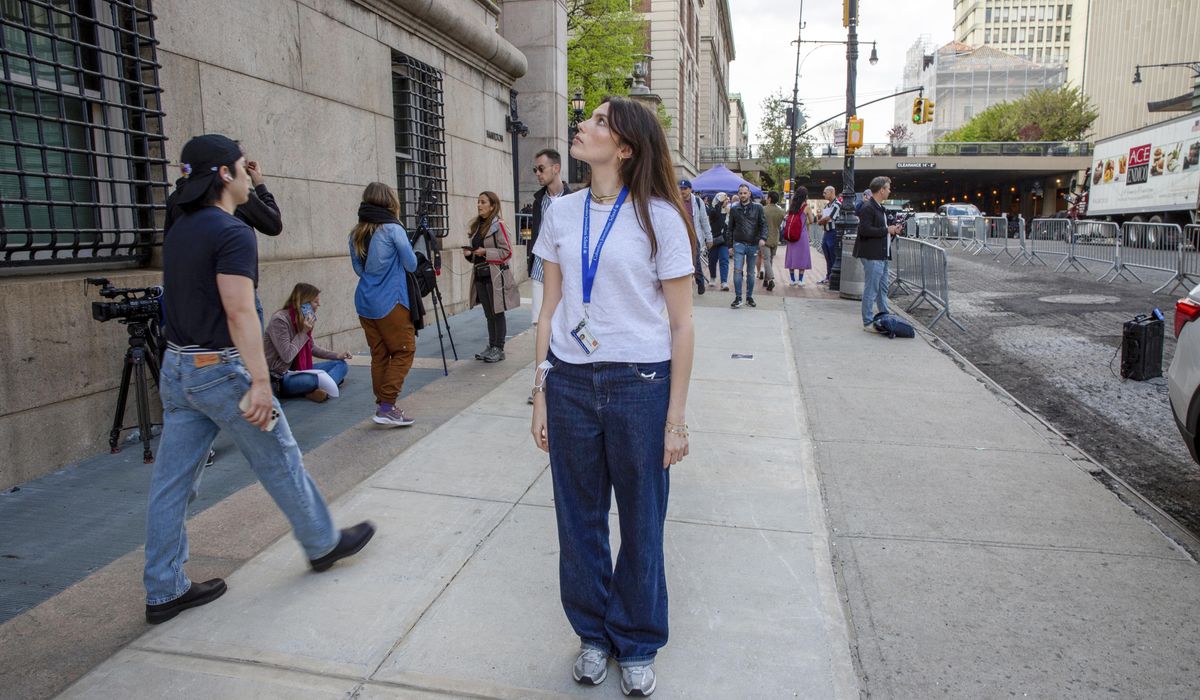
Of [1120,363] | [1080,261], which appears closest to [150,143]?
[1120,363]

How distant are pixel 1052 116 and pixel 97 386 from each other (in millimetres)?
79632

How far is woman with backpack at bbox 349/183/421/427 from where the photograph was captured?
5910 mm

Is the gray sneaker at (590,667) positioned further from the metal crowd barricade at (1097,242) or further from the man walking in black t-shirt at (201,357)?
the metal crowd barricade at (1097,242)

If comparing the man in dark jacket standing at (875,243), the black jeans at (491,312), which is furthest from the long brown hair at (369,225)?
the man in dark jacket standing at (875,243)

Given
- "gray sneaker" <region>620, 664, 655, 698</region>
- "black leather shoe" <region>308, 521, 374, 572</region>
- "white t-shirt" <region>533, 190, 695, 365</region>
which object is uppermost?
"white t-shirt" <region>533, 190, 695, 365</region>

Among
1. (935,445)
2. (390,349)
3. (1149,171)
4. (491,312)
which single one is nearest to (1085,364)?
(935,445)

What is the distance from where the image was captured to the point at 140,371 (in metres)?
5.04

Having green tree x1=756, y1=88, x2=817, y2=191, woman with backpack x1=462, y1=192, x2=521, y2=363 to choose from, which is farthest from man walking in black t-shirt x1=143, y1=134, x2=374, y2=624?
green tree x1=756, y1=88, x2=817, y2=191

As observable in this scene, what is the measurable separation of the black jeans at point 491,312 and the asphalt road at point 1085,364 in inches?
196

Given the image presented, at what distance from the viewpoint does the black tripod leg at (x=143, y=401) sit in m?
5.02

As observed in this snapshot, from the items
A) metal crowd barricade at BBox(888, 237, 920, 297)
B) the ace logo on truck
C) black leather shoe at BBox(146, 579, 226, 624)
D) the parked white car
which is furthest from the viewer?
the ace logo on truck

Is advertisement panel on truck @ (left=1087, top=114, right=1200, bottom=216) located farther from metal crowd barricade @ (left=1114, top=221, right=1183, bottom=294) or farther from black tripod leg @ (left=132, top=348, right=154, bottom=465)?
black tripod leg @ (left=132, top=348, right=154, bottom=465)

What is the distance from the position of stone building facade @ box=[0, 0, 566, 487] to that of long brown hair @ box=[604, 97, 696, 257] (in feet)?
13.2

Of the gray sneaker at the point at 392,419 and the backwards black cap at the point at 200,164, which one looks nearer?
the backwards black cap at the point at 200,164
